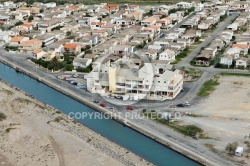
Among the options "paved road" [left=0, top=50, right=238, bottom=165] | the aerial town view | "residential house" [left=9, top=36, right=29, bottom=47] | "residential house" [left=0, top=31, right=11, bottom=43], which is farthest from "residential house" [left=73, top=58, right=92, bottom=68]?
"residential house" [left=0, top=31, right=11, bottom=43]

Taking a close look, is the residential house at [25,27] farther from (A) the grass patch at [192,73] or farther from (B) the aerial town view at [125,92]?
(A) the grass patch at [192,73]

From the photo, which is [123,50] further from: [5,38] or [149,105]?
[5,38]

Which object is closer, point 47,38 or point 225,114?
point 225,114

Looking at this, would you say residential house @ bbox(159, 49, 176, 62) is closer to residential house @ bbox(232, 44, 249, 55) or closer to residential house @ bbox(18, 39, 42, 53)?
residential house @ bbox(232, 44, 249, 55)

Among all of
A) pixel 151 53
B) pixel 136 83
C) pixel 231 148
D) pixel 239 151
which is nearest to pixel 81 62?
pixel 151 53

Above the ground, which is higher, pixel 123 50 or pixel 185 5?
pixel 185 5

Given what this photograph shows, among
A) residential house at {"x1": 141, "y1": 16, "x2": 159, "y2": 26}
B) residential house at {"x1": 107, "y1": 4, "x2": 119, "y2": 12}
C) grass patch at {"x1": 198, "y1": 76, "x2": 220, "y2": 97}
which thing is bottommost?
grass patch at {"x1": 198, "y1": 76, "x2": 220, "y2": 97}
